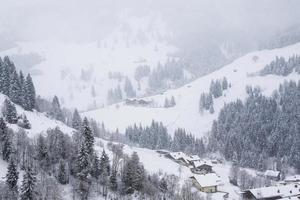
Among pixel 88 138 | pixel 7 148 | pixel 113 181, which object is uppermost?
pixel 88 138

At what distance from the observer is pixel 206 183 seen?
133 m

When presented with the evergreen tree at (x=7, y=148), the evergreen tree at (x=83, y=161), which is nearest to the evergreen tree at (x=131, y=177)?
the evergreen tree at (x=83, y=161)

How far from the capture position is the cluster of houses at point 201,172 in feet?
436

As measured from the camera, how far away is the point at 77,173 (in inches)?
4038

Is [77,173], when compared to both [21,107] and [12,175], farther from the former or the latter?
[21,107]

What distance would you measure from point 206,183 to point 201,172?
24176mm

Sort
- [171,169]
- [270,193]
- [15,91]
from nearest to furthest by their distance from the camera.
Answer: [270,193]
[171,169]
[15,91]

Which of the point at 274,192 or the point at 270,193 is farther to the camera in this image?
the point at 274,192

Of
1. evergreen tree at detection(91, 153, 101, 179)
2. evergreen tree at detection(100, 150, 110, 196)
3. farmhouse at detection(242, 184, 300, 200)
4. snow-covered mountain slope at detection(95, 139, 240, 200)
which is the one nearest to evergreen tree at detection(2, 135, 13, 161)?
evergreen tree at detection(91, 153, 101, 179)

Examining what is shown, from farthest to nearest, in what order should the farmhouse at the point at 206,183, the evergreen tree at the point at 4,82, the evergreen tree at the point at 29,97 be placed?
the evergreen tree at the point at 4,82 → the evergreen tree at the point at 29,97 → the farmhouse at the point at 206,183

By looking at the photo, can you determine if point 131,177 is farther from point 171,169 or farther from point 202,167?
point 202,167

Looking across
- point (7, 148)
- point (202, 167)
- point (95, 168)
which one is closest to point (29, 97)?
point (7, 148)

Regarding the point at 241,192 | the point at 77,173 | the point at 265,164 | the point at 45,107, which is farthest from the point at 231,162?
the point at 77,173

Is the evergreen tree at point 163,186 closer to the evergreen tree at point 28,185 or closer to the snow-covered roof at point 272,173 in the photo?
the evergreen tree at point 28,185
